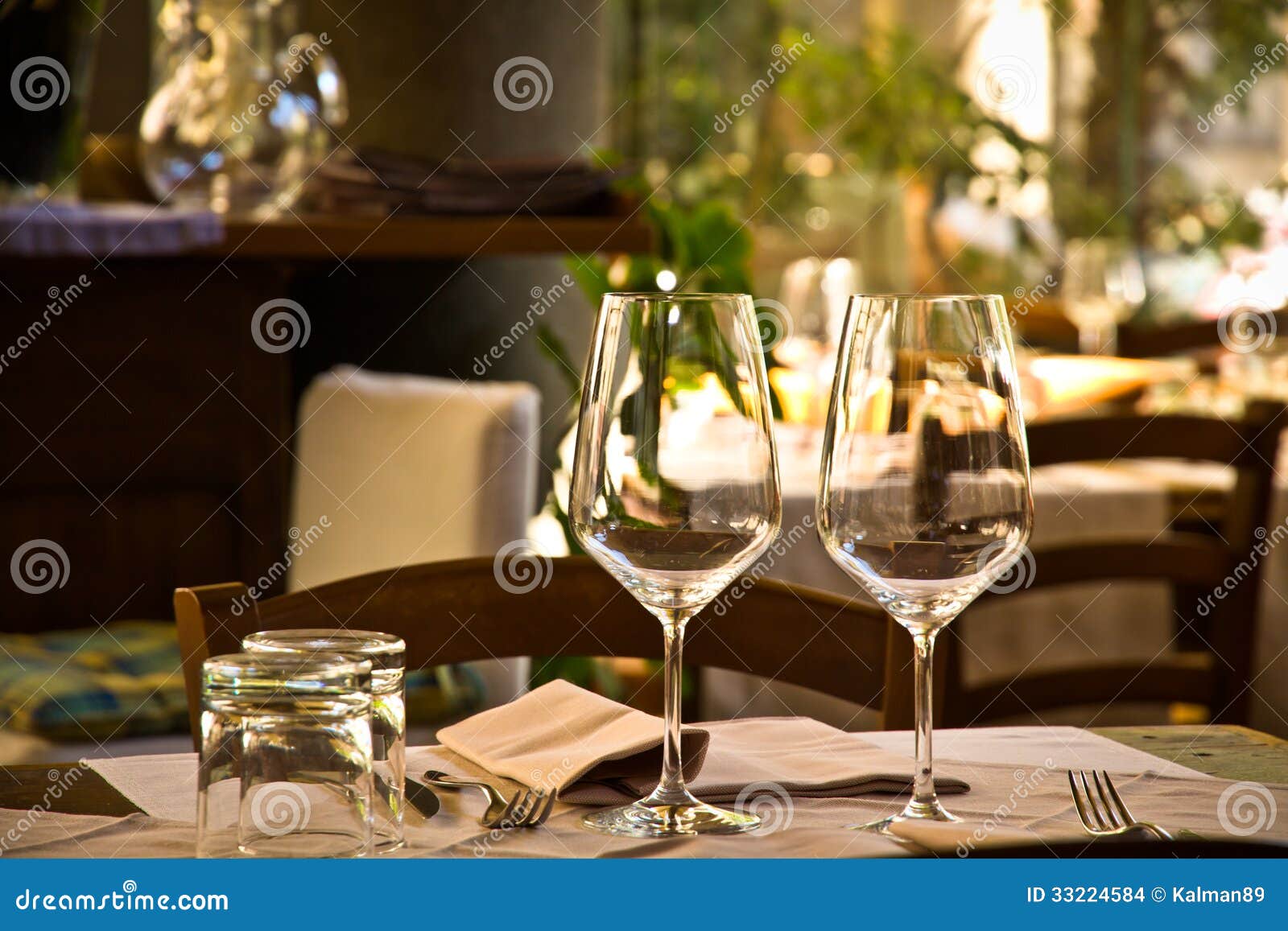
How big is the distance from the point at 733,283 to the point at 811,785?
2.41 m

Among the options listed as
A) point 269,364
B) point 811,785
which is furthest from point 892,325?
point 269,364

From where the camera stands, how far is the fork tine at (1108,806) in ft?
2.40

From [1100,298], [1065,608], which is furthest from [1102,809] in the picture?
[1100,298]

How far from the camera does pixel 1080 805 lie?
76cm

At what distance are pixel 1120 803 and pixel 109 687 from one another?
132cm

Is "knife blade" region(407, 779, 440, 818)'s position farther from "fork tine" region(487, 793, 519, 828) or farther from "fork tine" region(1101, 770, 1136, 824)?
"fork tine" region(1101, 770, 1136, 824)

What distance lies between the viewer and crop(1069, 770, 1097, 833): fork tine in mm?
732

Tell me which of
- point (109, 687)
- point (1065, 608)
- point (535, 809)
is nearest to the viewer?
point (535, 809)

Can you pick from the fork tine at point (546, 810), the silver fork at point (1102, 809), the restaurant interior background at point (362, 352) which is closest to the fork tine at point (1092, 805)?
the silver fork at point (1102, 809)

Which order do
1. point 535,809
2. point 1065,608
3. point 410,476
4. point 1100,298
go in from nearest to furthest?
point 535,809 < point 410,476 < point 1065,608 < point 1100,298

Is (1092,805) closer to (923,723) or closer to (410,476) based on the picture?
(923,723)

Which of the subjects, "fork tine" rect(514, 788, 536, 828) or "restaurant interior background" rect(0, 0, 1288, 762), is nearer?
"fork tine" rect(514, 788, 536, 828)

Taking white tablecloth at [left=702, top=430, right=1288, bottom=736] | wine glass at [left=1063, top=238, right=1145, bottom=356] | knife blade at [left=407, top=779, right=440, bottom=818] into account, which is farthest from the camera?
wine glass at [left=1063, top=238, right=1145, bottom=356]

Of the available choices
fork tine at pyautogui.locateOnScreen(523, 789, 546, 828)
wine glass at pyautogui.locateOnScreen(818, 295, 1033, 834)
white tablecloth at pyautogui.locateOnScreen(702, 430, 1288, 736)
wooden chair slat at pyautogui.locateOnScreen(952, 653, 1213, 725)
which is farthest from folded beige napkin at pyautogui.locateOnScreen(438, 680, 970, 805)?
white tablecloth at pyautogui.locateOnScreen(702, 430, 1288, 736)
